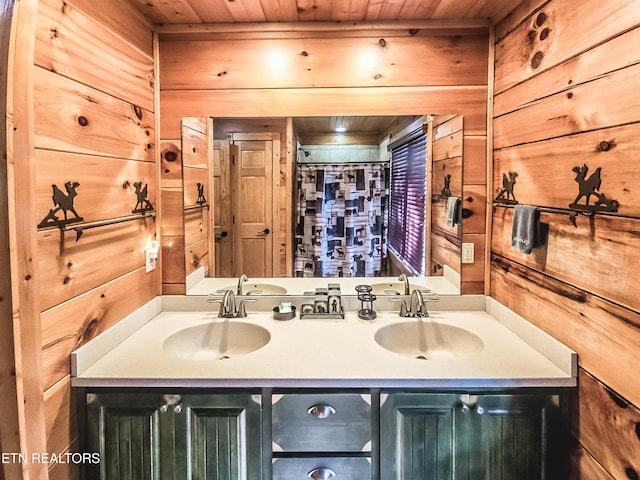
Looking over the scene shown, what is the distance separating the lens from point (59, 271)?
1.20 m

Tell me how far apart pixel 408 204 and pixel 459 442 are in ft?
3.44

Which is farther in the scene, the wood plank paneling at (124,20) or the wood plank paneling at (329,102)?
the wood plank paneling at (329,102)

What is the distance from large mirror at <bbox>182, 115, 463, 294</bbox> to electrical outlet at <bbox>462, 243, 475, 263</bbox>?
34 mm

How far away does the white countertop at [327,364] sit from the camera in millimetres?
1270

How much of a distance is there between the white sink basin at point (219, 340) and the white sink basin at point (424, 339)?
21.5 inches

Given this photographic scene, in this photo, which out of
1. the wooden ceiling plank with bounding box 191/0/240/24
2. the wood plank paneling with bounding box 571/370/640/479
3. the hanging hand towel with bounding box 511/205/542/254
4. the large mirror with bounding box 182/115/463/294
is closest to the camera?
the wood plank paneling with bounding box 571/370/640/479

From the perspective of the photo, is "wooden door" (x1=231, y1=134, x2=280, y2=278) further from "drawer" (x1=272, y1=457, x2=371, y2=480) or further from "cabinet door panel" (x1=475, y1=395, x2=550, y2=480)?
"cabinet door panel" (x1=475, y1=395, x2=550, y2=480)

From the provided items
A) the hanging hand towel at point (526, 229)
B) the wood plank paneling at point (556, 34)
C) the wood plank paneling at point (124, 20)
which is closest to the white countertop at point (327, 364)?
the hanging hand towel at point (526, 229)

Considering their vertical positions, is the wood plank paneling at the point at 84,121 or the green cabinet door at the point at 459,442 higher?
the wood plank paneling at the point at 84,121

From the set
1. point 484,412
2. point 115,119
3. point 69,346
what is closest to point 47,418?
point 69,346

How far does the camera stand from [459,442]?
129 cm

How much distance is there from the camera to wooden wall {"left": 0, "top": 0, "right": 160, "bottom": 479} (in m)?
1.06

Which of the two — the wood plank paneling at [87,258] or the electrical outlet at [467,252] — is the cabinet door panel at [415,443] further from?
the wood plank paneling at [87,258]

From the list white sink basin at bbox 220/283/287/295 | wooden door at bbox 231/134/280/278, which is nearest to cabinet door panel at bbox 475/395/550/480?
white sink basin at bbox 220/283/287/295
